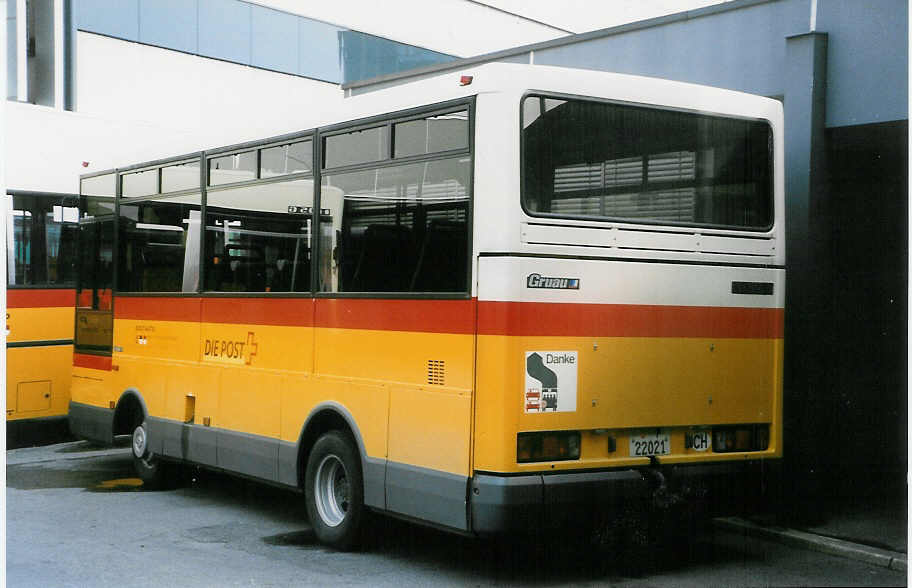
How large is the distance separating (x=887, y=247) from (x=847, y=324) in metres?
0.76

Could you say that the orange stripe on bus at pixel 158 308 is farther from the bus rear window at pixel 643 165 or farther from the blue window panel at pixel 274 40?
the blue window panel at pixel 274 40

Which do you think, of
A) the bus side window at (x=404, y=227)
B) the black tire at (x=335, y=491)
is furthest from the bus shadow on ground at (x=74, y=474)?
the bus side window at (x=404, y=227)

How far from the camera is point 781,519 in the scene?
30.7 feet

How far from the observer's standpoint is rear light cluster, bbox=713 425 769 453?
8.14 meters

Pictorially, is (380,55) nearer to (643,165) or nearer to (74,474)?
(74,474)

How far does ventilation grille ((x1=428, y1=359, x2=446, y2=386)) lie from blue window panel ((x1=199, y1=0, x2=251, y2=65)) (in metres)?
9.11

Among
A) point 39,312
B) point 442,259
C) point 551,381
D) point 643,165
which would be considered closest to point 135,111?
point 39,312

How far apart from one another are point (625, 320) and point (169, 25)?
10901 mm

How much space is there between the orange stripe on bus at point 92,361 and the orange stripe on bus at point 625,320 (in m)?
6.10

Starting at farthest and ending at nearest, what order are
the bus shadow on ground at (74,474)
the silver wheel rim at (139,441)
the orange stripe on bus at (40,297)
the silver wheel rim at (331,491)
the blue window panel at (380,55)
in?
the blue window panel at (380,55), the orange stripe on bus at (40,297), the bus shadow on ground at (74,474), the silver wheel rim at (139,441), the silver wheel rim at (331,491)

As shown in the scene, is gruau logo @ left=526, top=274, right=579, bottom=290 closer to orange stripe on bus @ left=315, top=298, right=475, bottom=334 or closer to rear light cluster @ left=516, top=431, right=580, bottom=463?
orange stripe on bus @ left=315, top=298, right=475, bottom=334

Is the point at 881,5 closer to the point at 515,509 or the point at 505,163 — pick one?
the point at 505,163

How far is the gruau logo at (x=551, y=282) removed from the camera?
7.40 meters

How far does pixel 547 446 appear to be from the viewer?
7.42 metres
